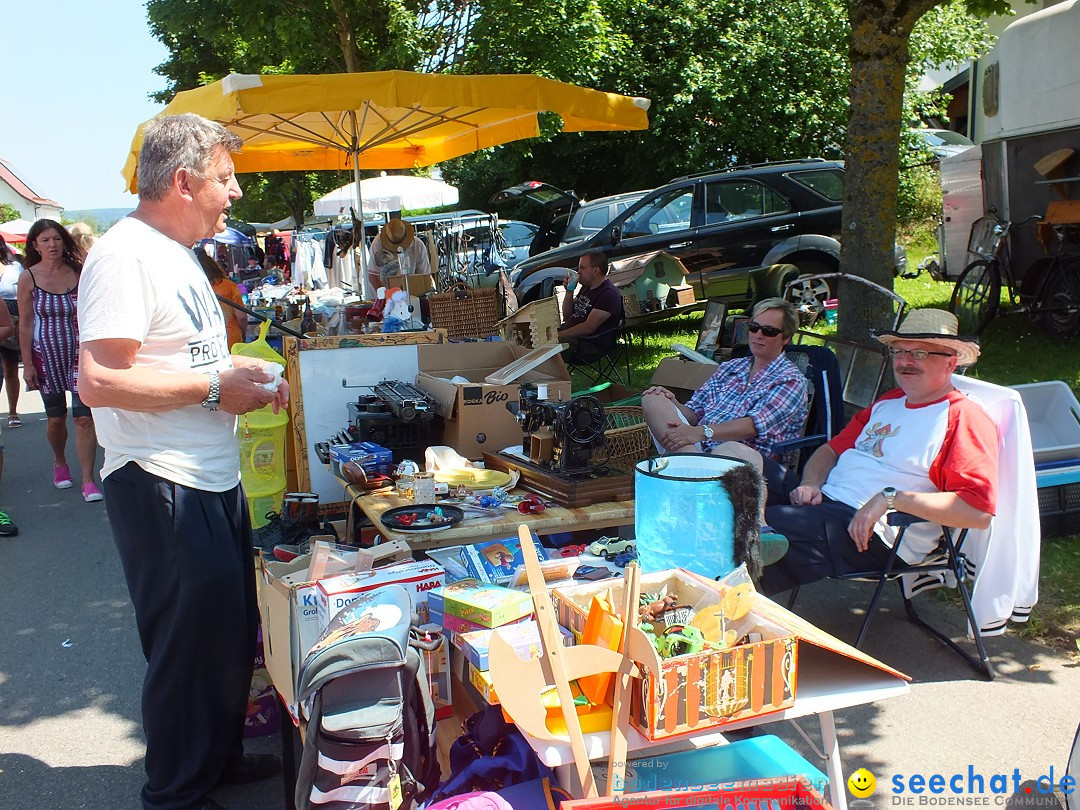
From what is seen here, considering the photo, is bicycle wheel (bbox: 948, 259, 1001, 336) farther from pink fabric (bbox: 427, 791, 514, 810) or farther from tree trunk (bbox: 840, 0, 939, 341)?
pink fabric (bbox: 427, 791, 514, 810)

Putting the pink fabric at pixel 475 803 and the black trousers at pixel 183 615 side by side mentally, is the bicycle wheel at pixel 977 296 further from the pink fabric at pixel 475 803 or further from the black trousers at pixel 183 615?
the pink fabric at pixel 475 803

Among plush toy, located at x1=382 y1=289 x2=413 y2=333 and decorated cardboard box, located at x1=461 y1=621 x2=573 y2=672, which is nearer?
decorated cardboard box, located at x1=461 y1=621 x2=573 y2=672

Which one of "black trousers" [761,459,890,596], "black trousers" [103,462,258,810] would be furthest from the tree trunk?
"black trousers" [103,462,258,810]

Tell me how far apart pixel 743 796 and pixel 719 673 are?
0.24 m

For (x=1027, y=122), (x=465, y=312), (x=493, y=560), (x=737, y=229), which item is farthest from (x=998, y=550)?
(x=737, y=229)

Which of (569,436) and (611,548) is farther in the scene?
(569,436)

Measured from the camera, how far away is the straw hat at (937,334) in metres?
3.48

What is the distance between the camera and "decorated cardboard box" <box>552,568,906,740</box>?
1.89 meters

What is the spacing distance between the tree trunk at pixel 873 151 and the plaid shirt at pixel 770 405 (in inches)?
54.8

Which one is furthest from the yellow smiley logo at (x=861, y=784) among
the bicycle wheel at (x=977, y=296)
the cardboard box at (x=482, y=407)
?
the bicycle wheel at (x=977, y=296)

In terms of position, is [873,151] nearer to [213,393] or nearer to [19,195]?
[213,393]

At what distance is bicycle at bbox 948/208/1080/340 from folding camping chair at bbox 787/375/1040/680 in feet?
17.0

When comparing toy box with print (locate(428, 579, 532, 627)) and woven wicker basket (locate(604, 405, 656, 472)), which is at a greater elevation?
woven wicker basket (locate(604, 405, 656, 472))

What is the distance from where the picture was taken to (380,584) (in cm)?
268
